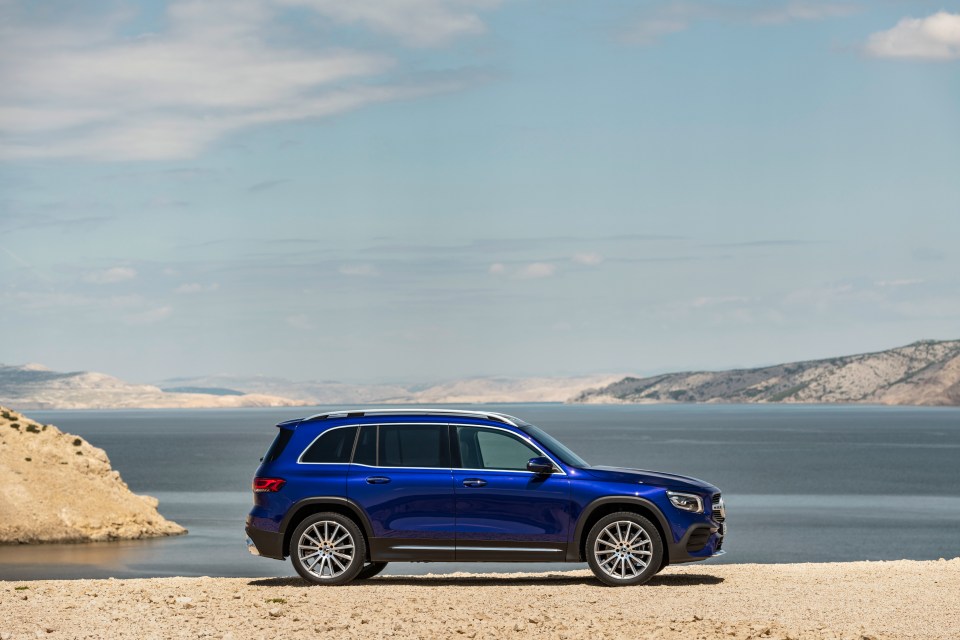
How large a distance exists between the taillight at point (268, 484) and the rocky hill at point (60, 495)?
43.4m

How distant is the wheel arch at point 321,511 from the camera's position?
15773 millimetres

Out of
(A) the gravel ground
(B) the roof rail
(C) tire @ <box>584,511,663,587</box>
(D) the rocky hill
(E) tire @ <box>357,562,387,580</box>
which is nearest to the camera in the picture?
(A) the gravel ground

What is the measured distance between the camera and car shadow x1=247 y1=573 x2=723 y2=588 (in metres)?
15.8

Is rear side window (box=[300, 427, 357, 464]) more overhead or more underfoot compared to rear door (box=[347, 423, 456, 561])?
more overhead

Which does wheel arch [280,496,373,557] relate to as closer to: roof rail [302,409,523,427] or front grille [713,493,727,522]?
roof rail [302,409,523,427]

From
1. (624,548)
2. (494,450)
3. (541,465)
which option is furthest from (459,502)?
(624,548)

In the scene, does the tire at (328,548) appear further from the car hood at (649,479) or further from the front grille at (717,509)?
Result: the front grille at (717,509)

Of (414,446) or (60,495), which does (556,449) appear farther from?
(60,495)

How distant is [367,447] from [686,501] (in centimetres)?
380

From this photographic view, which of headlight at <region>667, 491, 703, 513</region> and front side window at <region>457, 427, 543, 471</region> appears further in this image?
front side window at <region>457, 427, 543, 471</region>

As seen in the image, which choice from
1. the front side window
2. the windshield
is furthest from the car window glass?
the windshield

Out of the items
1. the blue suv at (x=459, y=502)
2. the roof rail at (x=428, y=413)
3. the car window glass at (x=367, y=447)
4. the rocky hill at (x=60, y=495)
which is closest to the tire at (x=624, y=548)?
the blue suv at (x=459, y=502)

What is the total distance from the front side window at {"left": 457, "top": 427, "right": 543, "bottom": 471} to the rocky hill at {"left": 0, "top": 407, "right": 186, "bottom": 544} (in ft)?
147

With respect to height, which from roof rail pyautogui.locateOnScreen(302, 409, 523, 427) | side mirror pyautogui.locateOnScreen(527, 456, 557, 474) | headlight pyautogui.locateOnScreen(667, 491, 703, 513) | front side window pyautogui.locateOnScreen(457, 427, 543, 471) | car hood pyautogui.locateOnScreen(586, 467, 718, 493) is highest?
roof rail pyautogui.locateOnScreen(302, 409, 523, 427)
